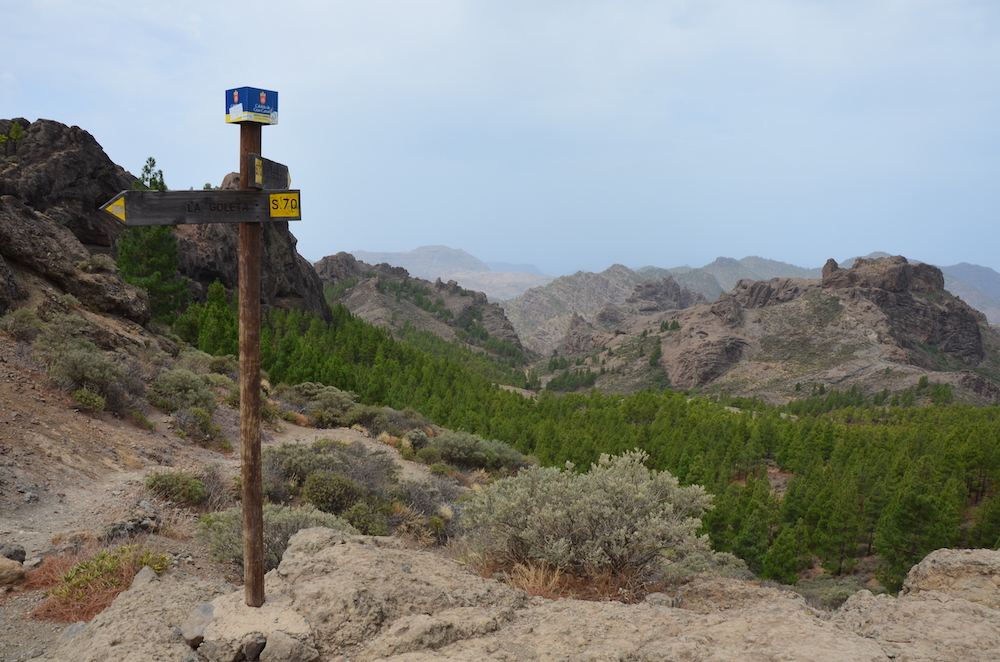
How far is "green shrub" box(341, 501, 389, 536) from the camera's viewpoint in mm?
11852

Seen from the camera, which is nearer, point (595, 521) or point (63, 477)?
point (595, 521)

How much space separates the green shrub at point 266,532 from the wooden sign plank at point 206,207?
4873 mm

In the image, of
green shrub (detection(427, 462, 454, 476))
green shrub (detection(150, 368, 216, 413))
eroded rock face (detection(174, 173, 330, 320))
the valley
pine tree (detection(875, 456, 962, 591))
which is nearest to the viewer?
the valley

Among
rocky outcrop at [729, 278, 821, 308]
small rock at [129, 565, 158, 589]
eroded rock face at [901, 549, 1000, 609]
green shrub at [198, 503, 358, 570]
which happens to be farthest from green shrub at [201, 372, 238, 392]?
rocky outcrop at [729, 278, 821, 308]

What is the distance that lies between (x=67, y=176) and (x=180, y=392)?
34.2 metres

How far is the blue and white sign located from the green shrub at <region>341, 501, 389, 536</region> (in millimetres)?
8945

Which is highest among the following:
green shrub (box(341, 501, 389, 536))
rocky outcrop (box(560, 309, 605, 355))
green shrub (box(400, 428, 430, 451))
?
green shrub (box(341, 501, 389, 536))

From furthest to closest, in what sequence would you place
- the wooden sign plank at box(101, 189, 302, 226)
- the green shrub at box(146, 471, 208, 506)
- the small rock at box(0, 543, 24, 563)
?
1. the green shrub at box(146, 471, 208, 506)
2. the small rock at box(0, 543, 24, 563)
3. the wooden sign plank at box(101, 189, 302, 226)

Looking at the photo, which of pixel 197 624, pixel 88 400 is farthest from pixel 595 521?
pixel 88 400

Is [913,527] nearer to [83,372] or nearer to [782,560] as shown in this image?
[782,560]

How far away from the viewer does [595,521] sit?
7957 millimetres

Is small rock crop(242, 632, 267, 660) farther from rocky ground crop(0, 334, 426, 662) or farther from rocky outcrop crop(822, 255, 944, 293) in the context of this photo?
rocky outcrop crop(822, 255, 944, 293)

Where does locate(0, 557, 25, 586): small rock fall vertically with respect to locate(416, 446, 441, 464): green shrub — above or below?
above

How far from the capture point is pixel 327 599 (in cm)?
570
